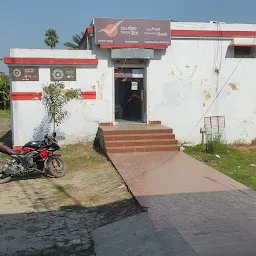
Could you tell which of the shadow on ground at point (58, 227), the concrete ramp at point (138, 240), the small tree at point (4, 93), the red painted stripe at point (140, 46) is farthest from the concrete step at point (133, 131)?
the small tree at point (4, 93)

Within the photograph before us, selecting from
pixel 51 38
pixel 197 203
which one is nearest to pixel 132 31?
pixel 197 203

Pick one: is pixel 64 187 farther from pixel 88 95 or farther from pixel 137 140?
pixel 88 95

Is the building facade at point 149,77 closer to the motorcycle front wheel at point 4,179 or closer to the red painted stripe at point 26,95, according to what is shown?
the red painted stripe at point 26,95

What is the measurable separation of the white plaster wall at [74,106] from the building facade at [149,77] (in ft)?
0.09

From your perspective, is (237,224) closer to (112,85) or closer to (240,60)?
(112,85)

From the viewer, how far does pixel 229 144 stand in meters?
12.4

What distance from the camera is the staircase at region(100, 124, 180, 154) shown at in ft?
32.9

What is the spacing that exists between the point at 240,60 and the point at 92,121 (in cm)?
526

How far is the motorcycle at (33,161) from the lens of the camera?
780 cm

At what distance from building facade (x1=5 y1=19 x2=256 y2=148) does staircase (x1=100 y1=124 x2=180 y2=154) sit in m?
1.37

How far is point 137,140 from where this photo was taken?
33.7ft

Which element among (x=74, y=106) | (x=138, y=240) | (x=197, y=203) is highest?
(x=74, y=106)

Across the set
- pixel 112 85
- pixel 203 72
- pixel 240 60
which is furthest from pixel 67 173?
pixel 240 60

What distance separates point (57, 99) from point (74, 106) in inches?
24.8
